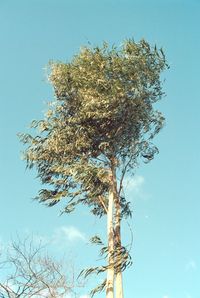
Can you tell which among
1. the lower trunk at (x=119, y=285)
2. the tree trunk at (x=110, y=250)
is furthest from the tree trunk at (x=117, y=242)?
the tree trunk at (x=110, y=250)

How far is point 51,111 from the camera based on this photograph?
16.8m

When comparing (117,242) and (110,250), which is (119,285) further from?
(117,242)

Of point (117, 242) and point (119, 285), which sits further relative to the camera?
point (117, 242)

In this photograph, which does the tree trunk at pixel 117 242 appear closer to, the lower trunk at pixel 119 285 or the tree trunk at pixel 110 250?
the lower trunk at pixel 119 285

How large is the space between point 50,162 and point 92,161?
1.57m

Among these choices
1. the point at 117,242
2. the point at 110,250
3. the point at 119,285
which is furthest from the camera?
the point at 117,242

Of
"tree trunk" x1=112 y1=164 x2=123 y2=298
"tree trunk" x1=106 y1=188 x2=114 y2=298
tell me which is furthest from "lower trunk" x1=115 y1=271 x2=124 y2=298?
"tree trunk" x1=106 y1=188 x2=114 y2=298

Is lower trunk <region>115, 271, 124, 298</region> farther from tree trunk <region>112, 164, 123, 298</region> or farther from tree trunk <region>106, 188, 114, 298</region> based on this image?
tree trunk <region>106, 188, 114, 298</region>

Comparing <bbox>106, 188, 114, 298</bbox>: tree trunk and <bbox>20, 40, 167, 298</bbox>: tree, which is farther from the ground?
<bbox>20, 40, 167, 298</bbox>: tree

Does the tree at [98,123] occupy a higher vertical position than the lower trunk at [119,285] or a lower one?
higher

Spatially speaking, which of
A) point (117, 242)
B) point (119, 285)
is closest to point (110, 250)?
point (117, 242)

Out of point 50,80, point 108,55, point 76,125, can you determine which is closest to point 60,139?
point 76,125

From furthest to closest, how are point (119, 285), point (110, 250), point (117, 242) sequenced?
point (117, 242)
point (110, 250)
point (119, 285)

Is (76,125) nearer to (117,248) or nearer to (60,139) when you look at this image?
(60,139)
